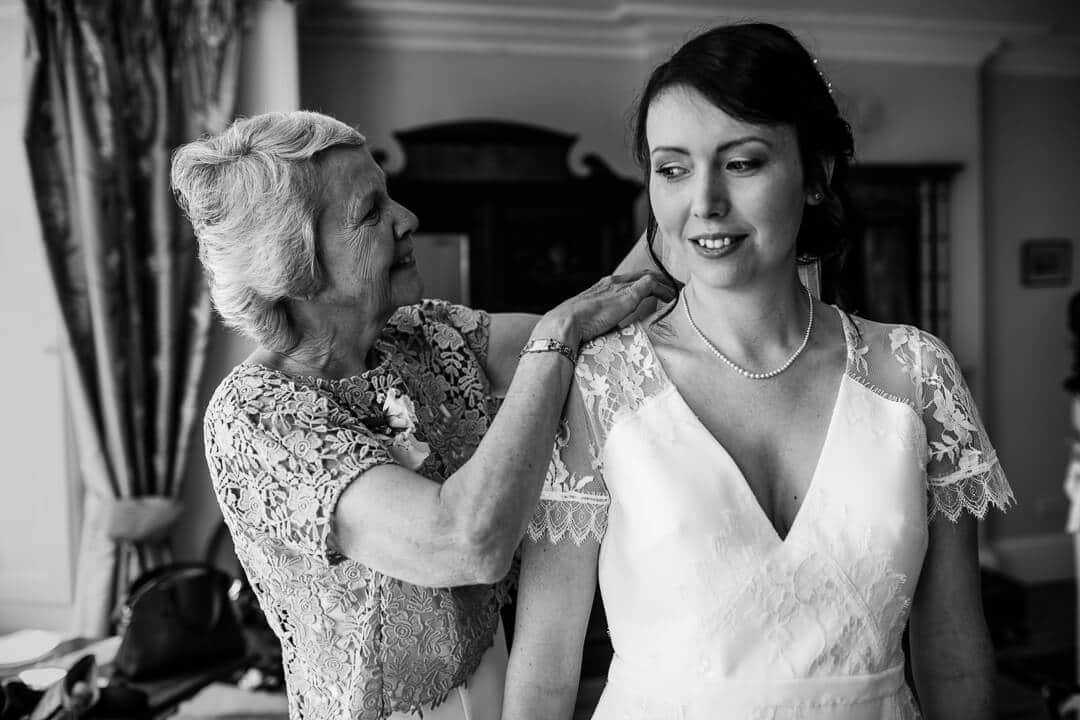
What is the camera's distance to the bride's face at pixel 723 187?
4.35 ft

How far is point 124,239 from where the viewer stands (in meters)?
4.17

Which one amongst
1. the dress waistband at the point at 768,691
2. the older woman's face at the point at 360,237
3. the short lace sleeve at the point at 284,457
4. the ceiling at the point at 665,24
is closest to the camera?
the dress waistband at the point at 768,691

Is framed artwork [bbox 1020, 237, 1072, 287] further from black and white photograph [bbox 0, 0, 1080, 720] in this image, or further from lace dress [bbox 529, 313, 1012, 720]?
lace dress [bbox 529, 313, 1012, 720]

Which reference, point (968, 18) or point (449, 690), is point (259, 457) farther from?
point (968, 18)

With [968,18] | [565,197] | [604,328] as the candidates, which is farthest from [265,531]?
[968,18]

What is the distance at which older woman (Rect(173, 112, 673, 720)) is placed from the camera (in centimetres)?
138

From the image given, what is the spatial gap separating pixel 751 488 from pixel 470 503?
0.37 metres

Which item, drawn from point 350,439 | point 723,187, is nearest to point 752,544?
point 723,187

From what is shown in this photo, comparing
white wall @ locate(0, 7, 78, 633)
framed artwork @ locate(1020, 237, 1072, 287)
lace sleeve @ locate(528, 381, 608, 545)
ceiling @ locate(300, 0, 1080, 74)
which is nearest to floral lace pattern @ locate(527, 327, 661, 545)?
lace sleeve @ locate(528, 381, 608, 545)

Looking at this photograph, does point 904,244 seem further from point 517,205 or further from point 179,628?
point 179,628

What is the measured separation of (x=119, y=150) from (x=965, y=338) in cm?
499

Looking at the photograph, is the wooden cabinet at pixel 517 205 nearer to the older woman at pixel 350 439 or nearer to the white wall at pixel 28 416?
the white wall at pixel 28 416

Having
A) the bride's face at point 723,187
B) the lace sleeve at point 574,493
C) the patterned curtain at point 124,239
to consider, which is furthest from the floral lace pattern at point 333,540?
the patterned curtain at point 124,239

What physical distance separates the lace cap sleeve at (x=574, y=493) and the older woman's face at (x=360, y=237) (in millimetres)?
376
